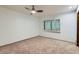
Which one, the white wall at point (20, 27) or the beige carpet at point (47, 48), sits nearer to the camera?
the beige carpet at point (47, 48)

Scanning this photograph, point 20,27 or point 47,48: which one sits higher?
point 20,27

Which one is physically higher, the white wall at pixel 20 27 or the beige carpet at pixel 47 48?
the white wall at pixel 20 27

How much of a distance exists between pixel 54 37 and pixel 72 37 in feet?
1.17

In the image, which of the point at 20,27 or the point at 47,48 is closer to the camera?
the point at 47,48

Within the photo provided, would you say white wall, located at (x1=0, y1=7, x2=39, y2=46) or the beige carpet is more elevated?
white wall, located at (x1=0, y1=7, x2=39, y2=46)

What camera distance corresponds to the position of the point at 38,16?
59.1 inches

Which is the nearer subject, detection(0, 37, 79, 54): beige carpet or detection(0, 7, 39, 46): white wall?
detection(0, 37, 79, 54): beige carpet
